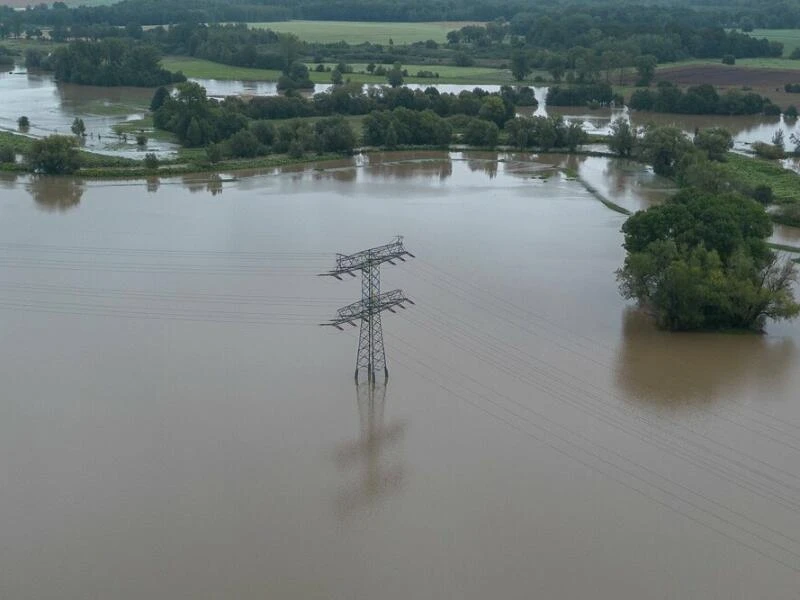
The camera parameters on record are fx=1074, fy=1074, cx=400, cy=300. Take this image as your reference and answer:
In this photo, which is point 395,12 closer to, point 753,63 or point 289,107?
point 753,63

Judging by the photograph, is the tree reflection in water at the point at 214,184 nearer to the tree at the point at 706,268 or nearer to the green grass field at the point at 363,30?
the tree at the point at 706,268

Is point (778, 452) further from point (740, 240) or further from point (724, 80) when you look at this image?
point (724, 80)

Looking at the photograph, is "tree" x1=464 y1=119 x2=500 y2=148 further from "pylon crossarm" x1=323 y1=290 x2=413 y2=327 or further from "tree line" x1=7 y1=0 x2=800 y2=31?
"tree line" x1=7 y1=0 x2=800 y2=31

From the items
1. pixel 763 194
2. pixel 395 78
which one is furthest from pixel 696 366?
pixel 395 78

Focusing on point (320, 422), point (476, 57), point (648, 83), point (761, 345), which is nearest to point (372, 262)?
point (320, 422)

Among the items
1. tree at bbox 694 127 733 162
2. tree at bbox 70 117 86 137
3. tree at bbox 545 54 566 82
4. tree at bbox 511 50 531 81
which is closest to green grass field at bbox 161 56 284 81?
tree at bbox 511 50 531 81

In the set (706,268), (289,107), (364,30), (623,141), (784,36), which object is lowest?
(706,268)
